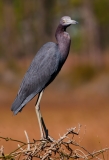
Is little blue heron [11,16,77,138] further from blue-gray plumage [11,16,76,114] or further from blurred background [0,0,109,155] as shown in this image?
blurred background [0,0,109,155]

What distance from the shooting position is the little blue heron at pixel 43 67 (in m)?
5.89

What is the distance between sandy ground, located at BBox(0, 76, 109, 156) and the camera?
13555mm

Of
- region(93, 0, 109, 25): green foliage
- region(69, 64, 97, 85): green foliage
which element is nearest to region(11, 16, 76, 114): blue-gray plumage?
region(69, 64, 97, 85): green foliage

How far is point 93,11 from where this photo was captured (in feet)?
115

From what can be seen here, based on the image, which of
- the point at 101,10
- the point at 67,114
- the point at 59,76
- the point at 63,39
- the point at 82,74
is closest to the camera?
the point at 63,39

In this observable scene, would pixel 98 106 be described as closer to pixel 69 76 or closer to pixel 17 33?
pixel 69 76

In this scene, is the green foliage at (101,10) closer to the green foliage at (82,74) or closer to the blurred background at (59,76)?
the blurred background at (59,76)

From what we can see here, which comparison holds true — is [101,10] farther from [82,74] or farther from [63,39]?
[63,39]

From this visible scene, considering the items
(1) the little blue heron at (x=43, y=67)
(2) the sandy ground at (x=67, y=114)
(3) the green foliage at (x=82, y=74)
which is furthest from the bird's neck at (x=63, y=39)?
(3) the green foliage at (x=82, y=74)

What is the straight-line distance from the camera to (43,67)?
20.2 ft

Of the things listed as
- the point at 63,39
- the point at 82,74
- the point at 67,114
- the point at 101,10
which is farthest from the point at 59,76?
the point at 63,39

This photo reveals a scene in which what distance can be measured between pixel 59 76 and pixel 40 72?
2101 cm

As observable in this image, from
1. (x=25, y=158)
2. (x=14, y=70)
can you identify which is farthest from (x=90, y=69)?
(x=25, y=158)

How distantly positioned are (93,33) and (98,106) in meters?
13.7
